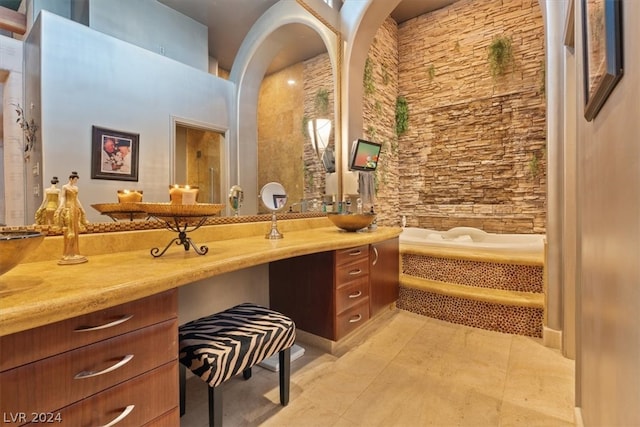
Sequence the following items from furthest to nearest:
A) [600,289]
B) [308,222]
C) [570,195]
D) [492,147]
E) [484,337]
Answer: [492,147]
[308,222]
[484,337]
[570,195]
[600,289]

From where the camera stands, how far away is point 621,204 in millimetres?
684

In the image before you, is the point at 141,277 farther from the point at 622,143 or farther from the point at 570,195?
the point at 570,195

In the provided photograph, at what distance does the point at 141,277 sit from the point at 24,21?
119 centimetres

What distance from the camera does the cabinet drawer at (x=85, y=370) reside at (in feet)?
2.31

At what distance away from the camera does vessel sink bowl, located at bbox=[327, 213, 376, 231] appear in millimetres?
2338

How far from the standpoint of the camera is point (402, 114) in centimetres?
469

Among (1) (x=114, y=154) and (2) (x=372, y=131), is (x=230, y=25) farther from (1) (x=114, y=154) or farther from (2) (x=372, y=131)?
(2) (x=372, y=131)

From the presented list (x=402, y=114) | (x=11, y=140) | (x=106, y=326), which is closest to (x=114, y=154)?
(x=11, y=140)

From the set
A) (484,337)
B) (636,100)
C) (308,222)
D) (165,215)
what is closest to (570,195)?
(484,337)

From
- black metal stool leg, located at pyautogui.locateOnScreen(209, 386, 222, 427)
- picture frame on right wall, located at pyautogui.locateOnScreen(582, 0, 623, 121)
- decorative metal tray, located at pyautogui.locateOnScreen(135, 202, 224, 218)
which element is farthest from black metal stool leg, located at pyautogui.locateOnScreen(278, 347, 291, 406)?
picture frame on right wall, located at pyautogui.locateOnScreen(582, 0, 623, 121)

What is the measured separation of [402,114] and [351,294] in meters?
3.57

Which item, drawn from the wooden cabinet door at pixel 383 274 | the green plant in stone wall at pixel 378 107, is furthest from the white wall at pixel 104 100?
the green plant in stone wall at pixel 378 107

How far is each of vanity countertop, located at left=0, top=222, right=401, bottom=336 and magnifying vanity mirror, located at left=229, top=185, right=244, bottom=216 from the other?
53 centimetres

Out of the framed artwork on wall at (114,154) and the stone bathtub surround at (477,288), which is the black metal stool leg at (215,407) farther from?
the stone bathtub surround at (477,288)
